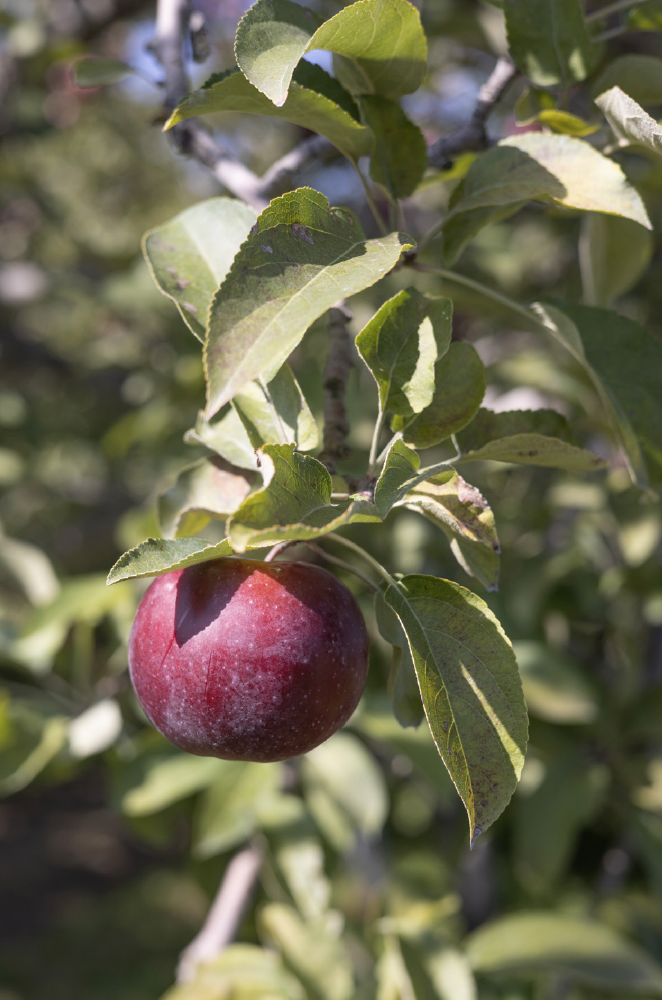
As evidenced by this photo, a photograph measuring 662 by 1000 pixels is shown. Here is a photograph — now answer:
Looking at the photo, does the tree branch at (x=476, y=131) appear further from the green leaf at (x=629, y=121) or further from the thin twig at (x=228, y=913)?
the thin twig at (x=228, y=913)

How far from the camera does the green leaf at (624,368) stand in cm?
66

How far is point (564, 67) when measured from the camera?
723 mm

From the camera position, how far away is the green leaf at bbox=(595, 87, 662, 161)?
1.80 ft

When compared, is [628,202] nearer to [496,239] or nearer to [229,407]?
[229,407]

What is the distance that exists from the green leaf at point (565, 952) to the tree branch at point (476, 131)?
3.50 ft

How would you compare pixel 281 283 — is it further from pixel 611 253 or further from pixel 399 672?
pixel 611 253

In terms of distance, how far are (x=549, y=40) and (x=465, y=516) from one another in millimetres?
471

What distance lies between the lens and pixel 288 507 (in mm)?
481

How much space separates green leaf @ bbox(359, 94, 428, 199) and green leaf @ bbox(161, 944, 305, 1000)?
3.36 ft

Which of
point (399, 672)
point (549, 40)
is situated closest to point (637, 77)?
point (549, 40)

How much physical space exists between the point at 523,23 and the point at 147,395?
157cm

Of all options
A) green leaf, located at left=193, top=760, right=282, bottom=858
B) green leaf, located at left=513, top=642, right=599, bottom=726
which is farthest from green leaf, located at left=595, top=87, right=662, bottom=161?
green leaf, located at left=193, top=760, right=282, bottom=858

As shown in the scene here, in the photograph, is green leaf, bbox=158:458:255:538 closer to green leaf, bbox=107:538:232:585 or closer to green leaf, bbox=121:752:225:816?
green leaf, bbox=107:538:232:585

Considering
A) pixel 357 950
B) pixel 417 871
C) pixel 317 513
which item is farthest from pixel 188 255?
pixel 417 871
